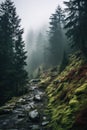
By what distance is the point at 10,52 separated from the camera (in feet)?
122

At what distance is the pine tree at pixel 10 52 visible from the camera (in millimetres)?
28453

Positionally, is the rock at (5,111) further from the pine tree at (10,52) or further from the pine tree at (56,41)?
the pine tree at (56,41)

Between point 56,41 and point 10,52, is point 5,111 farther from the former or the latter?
point 56,41

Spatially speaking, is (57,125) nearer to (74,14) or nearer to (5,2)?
(74,14)

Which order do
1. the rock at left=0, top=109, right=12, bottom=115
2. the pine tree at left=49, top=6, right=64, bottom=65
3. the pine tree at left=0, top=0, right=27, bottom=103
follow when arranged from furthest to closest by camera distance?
the pine tree at left=49, top=6, right=64, bottom=65 < the pine tree at left=0, top=0, right=27, bottom=103 < the rock at left=0, top=109, right=12, bottom=115

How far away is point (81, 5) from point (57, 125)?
26454mm

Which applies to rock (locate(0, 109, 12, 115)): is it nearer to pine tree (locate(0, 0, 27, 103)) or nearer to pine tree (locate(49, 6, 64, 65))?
pine tree (locate(0, 0, 27, 103))

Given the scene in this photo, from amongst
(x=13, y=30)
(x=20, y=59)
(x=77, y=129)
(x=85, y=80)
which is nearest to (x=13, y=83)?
(x=20, y=59)

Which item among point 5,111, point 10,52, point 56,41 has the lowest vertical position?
point 5,111

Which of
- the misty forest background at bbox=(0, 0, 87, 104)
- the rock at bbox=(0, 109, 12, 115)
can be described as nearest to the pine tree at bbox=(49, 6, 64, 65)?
the misty forest background at bbox=(0, 0, 87, 104)

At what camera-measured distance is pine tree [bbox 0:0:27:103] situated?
28.5 m

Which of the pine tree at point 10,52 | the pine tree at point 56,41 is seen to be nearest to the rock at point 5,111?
the pine tree at point 10,52

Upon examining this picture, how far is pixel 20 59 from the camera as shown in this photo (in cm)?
3675

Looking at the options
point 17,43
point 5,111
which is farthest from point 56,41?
point 5,111
